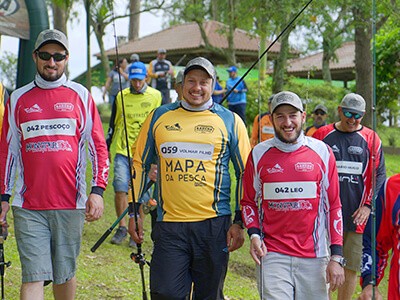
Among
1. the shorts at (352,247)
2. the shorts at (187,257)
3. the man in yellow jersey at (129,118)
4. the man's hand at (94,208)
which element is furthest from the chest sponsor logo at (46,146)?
the man in yellow jersey at (129,118)

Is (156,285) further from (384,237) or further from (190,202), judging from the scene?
(384,237)

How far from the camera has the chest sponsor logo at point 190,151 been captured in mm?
5848

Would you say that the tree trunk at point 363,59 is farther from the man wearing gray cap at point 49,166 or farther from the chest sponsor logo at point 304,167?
the man wearing gray cap at point 49,166

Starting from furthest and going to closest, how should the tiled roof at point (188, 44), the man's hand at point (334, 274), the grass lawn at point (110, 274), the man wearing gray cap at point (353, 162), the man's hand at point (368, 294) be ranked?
the tiled roof at point (188, 44) → the grass lawn at point (110, 274) → the man wearing gray cap at point (353, 162) → the man's hand at point (334, 274) → the man's hand at point (368, 294)

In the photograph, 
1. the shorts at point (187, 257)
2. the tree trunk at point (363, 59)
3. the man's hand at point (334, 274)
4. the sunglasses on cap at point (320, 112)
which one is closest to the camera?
the man's hand at point (334, 274)

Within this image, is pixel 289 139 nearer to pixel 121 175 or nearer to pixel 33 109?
pixel 33 109

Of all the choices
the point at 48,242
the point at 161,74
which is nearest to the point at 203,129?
the point at 48,242

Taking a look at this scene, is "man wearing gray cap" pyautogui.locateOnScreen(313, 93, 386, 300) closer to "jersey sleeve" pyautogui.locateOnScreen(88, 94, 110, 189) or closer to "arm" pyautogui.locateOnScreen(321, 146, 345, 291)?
"arm" pyautogui.locateOnScreen(321, 146, 345, 291)

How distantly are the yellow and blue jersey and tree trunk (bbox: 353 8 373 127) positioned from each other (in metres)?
8.54

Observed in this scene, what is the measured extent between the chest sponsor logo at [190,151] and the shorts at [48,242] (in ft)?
3.02

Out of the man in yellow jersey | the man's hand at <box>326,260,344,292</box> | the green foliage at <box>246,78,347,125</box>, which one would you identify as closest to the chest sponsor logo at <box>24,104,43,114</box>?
the man's hand at <box>326,260,344,292</box>

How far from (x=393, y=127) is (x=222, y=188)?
2637cm

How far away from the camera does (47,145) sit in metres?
5.98

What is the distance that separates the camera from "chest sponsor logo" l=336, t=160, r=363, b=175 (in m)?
7.92
